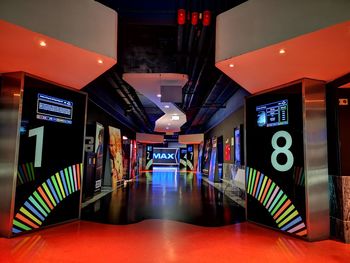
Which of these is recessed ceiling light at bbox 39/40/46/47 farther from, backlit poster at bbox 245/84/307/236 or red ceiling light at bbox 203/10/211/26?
backlit poster at bbox 245/84/307/236

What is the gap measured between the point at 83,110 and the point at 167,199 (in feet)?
12.9

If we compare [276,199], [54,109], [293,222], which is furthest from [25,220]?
[293,222]

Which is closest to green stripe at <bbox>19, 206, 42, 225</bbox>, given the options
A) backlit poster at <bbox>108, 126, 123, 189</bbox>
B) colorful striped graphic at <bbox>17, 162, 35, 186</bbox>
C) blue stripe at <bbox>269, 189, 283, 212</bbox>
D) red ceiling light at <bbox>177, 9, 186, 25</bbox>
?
colorful striped graphic at <bbox>17, 162, 35, 186</bbox>

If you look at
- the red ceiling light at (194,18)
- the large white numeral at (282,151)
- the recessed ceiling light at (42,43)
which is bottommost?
the large white numeral at (282,151)

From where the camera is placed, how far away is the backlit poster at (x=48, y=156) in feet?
15.1

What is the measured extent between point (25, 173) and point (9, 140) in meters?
0.63

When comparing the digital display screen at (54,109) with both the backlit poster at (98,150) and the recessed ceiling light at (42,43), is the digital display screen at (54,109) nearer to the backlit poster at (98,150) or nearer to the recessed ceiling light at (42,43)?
the recessed ceiling light at (42,43)

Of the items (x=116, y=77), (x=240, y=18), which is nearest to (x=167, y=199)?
(x=116, y=77)

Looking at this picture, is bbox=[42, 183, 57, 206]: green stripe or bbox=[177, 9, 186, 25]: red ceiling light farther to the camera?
bbox=[42, 183, 57, 206]: green stripe

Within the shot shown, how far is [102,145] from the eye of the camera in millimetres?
9859

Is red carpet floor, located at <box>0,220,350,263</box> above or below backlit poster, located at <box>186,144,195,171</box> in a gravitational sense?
below

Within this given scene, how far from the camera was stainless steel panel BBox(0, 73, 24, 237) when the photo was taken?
14.3 ft

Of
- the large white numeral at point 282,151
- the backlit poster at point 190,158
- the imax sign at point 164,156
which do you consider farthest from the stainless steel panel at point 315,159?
the imax sign at point 164,156

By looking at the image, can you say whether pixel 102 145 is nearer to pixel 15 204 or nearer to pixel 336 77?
pixel 15 204
